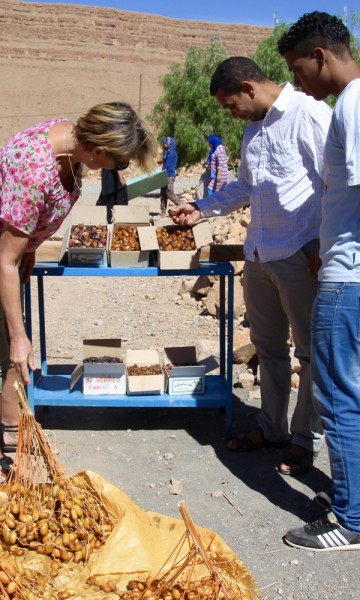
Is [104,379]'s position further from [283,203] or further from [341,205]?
[341,205]

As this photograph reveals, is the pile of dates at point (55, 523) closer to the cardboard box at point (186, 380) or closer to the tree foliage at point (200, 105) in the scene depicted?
the cardboard box at point (186, 380)

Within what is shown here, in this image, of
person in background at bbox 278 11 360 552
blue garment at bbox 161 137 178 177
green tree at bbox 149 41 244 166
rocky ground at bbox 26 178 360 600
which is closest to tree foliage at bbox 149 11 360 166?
green tree at bbox 149 41 244 166

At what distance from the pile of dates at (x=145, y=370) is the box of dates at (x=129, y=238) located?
2.37 ft

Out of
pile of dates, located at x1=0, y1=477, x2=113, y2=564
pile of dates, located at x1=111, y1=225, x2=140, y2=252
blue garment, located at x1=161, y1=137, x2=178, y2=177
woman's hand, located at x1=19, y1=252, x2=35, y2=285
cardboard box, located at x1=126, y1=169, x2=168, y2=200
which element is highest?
blue garment, located at x1=161, y1=137, x2=178, y2=177

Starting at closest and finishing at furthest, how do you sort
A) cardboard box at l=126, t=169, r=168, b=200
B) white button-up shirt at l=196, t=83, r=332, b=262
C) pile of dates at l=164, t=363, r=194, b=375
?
white button-up shirt at l=196, t=83, r=332, b=262 → pile of dates at l=164, t=363, r=194, b=375 → cardboard box at l=126, t=169, r=168, b=200

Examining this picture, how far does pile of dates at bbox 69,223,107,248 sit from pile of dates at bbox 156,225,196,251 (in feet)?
1.09

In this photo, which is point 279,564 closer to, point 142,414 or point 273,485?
point 273,485

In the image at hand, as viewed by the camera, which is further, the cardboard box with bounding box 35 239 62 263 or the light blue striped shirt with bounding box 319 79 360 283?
the cardboard box with bounding box 35 239 62 263

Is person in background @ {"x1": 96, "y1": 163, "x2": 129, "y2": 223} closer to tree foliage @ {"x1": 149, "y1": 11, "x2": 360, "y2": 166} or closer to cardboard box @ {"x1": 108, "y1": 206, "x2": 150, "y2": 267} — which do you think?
cardboard box @ {"x1": 108, "y1": 206, "x2": 150, "y2": 267}

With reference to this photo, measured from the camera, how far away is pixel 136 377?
14.0 feet

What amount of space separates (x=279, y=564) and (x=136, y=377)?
154 cm

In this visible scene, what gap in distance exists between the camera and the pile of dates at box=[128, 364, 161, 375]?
172 inches

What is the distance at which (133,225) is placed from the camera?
14.2ft

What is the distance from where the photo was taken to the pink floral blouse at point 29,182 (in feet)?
9.74
